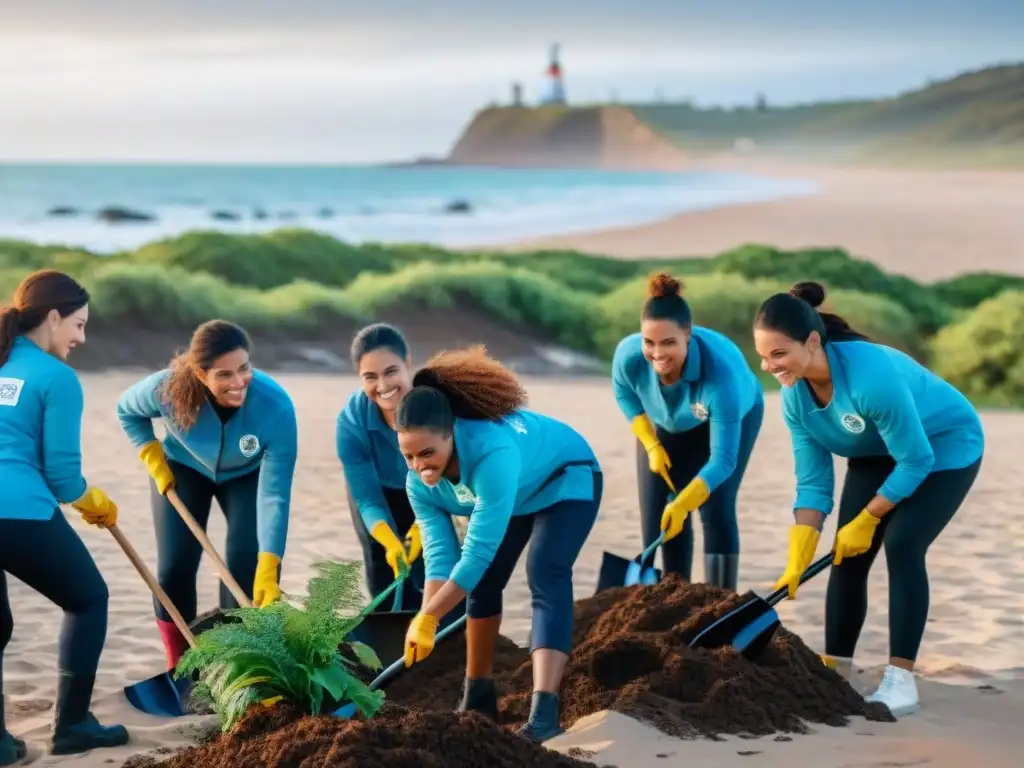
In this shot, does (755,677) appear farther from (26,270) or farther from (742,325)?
(26,270)

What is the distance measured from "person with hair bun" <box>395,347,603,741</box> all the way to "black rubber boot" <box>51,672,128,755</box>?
113 cm

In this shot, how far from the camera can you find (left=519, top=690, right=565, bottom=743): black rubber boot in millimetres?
4457

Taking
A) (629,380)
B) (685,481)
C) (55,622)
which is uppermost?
(629,380)

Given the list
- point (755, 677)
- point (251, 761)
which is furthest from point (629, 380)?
point (251, 761)

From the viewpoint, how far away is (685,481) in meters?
5.92

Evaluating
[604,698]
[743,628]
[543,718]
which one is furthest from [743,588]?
[543,718]

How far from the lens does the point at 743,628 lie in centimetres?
500

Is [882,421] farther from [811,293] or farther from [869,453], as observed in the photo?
[811,293]

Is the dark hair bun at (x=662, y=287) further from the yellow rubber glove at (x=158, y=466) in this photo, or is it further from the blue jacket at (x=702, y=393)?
the yellow rubber glove at (x=158, y=466)

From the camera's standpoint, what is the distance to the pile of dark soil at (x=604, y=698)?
378cm

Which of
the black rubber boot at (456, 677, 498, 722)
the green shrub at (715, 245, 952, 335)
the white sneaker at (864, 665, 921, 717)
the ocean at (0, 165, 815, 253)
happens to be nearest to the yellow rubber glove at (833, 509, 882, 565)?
the white sneaker at (864, 665, 921, 717)

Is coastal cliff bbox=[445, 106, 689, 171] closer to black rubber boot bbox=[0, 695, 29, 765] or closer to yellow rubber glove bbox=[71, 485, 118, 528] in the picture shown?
yellow rubber glove bbox=[71, 485, 118, 528]

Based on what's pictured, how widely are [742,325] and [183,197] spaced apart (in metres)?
37.5

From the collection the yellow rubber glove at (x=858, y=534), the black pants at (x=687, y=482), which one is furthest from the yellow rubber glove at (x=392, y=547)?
the yellow rubber glove at (x=858, y=534)
